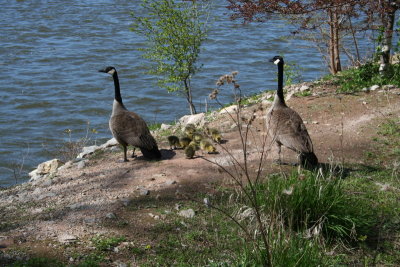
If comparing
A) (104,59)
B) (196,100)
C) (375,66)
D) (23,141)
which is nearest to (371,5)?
(375,66)

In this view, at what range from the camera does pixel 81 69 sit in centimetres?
2083

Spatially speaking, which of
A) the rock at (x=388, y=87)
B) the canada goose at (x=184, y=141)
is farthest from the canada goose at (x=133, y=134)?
the rock at (x=388, y=87)

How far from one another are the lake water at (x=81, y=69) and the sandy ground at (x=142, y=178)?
3.70 meters

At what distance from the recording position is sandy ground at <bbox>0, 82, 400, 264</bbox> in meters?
6.53

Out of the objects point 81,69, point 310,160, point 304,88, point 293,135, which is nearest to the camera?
point 310,160

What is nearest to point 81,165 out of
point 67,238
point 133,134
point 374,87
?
point 133,134

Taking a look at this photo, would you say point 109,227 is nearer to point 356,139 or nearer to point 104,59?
point 356,139

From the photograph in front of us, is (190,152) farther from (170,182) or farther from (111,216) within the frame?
(111,216)

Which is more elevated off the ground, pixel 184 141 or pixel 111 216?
pixel 111 216

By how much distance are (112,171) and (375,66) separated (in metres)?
7.10

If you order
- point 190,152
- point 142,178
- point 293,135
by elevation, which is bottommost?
point 142,178

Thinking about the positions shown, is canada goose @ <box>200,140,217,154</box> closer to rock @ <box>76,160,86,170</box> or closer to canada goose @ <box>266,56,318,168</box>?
canada goose @ <box>266,56,318,168</box>

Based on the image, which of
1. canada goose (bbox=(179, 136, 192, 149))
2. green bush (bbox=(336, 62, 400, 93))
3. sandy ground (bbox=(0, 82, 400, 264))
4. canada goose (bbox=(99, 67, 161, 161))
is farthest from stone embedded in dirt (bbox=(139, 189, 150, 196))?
green bush (bbox=(336, 62, 400, 93))

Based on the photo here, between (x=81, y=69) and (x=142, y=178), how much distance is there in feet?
44.4
